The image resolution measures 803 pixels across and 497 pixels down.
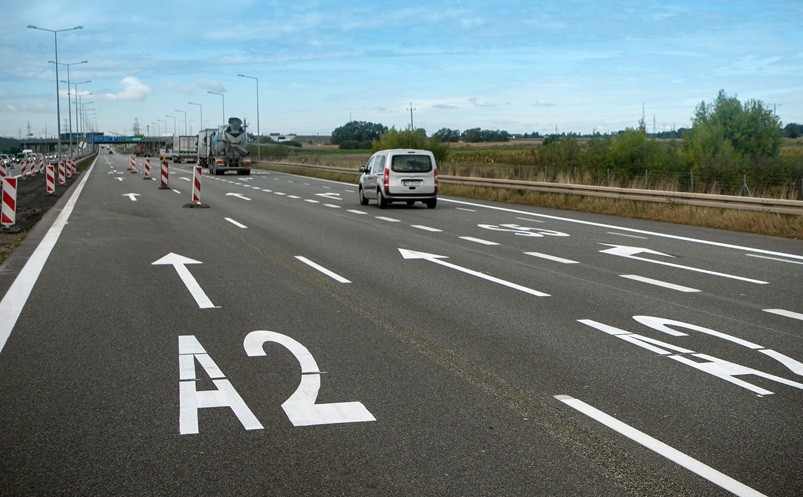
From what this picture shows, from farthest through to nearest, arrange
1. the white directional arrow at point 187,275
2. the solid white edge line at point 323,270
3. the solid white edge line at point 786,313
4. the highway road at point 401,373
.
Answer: the solid white edge line at point 323,270
the white directional arrow at point 187,275
the solid white edge line at point 786,313
the highway road at point 401,373

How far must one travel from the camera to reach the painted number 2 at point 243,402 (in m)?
5.69

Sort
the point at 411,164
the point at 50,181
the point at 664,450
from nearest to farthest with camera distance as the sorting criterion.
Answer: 1. the point at 664,450
2. the point at 411,164
3. the point at 50,181

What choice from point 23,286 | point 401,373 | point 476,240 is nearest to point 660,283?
point 401,373

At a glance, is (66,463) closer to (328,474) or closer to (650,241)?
(328,474)

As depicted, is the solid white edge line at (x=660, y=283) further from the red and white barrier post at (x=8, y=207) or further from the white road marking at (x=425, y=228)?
the red and white barrier post at (x=8, y=207)

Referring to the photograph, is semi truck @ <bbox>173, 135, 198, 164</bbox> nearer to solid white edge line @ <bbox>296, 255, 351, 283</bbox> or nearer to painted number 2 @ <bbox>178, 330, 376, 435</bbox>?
solid white edge line @ <bbox>296, 255, 351, 283</bbox>

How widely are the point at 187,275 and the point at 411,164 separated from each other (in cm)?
1490

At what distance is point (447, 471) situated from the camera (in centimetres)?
477

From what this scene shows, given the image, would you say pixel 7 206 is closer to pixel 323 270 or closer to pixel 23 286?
pixel 23 286

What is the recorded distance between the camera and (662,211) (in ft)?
74.3

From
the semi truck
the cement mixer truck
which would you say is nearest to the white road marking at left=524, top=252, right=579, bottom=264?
the cement mixer truck

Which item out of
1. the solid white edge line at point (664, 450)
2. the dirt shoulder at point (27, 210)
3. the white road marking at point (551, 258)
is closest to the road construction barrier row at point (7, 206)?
the dirt shoulder at point (27, 210)

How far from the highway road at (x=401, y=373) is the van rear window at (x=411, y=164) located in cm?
1183

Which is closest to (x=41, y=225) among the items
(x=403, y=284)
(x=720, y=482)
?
(x=403, y=284)
